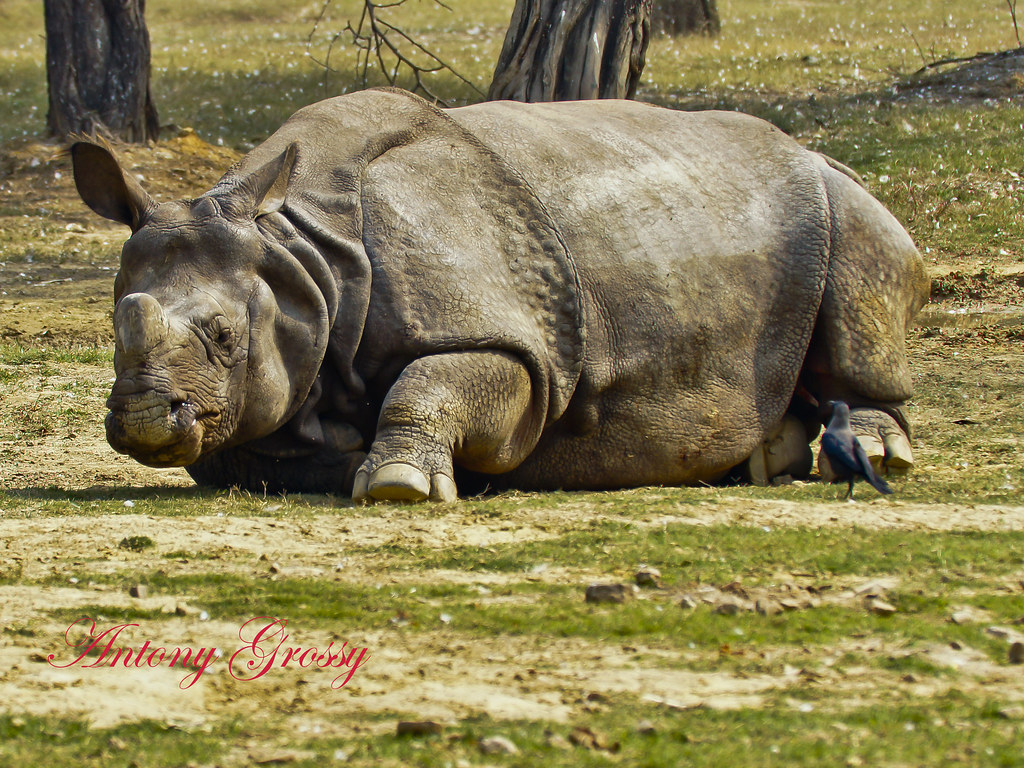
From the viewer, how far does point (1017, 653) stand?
10.7ft

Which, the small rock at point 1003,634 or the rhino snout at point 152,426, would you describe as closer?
the small rock at point 1003,634

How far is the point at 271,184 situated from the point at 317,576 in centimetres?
200

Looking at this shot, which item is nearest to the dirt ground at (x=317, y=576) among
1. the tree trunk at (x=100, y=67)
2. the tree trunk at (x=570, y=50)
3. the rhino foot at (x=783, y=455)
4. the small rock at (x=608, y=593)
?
the small rock at (x=608, y=593)

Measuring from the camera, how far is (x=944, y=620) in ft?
11.8

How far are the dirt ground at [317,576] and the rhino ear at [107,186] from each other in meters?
1.16

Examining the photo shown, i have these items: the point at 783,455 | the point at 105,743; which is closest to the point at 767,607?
the point at 105,743

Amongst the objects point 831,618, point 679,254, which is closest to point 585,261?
point 679,254

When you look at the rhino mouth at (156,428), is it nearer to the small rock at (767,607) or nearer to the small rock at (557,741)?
the small rock at (767,607)

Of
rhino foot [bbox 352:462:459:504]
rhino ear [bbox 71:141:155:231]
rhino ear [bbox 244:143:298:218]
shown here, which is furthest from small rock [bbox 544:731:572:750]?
rhino ear [bbox 71:141:155:231]

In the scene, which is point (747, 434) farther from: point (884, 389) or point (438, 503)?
point (438, 503)

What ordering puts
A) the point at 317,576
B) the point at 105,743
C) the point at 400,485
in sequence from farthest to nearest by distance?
the point at 400,485 < the point at 317,576 < the point at 105,743

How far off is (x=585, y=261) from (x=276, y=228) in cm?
135

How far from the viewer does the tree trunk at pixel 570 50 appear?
11047 mm

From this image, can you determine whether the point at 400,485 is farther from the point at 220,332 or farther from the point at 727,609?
the point at 727,609
